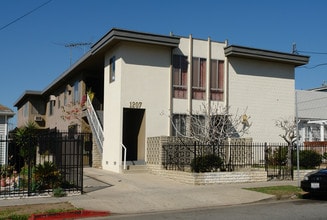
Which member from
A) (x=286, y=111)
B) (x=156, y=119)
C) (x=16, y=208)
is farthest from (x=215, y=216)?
(x=286, y=111)

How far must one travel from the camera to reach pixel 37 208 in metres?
11.5

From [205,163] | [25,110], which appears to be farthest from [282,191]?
[25,110]

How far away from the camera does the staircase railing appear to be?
23.2 meters

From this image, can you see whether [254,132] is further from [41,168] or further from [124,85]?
[41,168]

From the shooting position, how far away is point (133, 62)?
21234 millimetres

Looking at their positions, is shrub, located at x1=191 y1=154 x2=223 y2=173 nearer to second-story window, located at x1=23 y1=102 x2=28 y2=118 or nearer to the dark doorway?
the dark doorway

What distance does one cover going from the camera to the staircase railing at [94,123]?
23.2 meters

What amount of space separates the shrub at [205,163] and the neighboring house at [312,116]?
1614 centimetres

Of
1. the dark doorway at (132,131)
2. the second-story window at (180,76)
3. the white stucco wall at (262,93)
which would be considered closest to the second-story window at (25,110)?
the dark doorway at (132,131)

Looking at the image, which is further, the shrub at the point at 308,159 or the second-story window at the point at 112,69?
the second-story window at the point at 112,69

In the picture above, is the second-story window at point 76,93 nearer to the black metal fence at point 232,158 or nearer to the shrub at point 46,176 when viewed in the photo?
the black metal fence at point 232,158

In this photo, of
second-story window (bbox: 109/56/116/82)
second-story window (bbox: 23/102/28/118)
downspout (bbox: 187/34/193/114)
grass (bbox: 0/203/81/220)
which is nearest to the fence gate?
downspout (bbox: 187/34/193/114)

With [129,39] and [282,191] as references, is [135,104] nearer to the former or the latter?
[129,39]

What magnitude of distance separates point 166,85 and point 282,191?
9.13m
